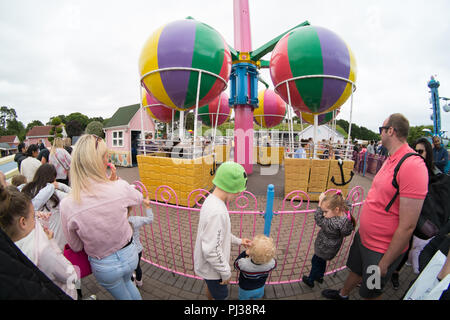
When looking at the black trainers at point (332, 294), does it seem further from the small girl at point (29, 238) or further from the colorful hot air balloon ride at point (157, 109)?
the colorful hot air balloon ride at point (157, 109)

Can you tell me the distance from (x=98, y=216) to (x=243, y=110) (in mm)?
6911

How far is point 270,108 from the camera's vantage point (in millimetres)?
10734

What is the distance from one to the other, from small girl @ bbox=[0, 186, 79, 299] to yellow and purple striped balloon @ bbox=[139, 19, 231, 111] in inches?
145

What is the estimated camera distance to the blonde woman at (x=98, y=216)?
47.1 inches

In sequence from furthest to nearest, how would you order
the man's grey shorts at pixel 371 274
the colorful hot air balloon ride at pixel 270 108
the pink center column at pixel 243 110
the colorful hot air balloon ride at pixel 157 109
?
the colorful hot air balloon ride at pixel 270 108
the colorful hot air balloon ride at pixel 157 109
the pink center column at pixel 243 110
the man's grey shorts at pixel 371 274

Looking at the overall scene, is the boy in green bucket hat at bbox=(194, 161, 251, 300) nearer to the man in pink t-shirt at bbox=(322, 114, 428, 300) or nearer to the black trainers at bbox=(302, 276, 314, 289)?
the man in pink t-shirt at bbox=(322, 114, 428, 300)

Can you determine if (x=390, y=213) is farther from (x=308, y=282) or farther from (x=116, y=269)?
(x=116, y=269)

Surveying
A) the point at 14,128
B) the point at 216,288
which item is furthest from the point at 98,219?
the point at 14,128

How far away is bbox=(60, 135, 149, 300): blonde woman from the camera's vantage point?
120 cm

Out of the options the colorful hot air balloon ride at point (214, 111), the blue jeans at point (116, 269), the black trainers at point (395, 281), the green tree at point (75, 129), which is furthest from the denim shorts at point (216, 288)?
the green tree at point (75, 129)

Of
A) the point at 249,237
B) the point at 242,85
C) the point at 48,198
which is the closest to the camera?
the point at 48,198

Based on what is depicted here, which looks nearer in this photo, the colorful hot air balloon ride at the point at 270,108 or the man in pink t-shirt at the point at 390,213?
the man in pink t-shirt at the point at 390,213

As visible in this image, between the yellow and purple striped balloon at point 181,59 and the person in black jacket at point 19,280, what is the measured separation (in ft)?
13.6

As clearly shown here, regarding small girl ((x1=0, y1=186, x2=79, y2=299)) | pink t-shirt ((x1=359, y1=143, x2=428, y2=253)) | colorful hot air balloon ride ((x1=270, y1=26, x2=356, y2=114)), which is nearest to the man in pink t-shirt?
pink t-shirt ((x1=359, y1=143, x2=428, y2=253))
